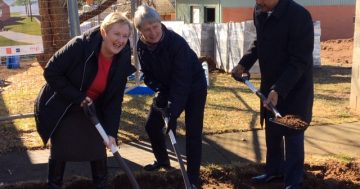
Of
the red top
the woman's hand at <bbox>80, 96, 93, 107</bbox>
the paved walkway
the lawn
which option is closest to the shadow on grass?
the lawn

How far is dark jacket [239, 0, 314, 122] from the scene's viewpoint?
12.2 feet

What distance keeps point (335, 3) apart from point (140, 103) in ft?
58.0

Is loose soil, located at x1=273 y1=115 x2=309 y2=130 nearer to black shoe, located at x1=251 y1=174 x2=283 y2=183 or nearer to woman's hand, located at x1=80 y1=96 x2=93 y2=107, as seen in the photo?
black shoe, located at x1=251 y1=174 x2=283 y2=183

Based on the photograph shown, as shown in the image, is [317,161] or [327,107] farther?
[327,107]

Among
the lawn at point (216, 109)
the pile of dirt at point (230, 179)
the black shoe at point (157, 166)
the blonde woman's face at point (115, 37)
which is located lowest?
the pile of dirt at point (230, 179)

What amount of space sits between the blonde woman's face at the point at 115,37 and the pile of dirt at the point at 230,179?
4.81 feet

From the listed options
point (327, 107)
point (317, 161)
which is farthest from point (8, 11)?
point (327, 107)

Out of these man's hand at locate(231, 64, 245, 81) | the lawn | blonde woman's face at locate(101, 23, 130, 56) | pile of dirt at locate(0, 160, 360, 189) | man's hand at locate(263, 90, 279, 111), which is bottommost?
pile of dirt at locate(0, 160, 360, 189)

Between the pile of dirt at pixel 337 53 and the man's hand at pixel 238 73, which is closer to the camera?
the man's hand at pixel 238 73

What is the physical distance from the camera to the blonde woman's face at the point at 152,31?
3.67m

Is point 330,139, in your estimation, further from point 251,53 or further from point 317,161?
point 251,53

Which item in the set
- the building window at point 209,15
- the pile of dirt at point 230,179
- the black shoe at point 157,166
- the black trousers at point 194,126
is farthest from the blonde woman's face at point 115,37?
the building window at point 209,15

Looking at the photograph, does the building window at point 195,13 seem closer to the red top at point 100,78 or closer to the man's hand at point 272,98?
the man's hand at point 272,98

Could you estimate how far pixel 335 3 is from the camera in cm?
2295
